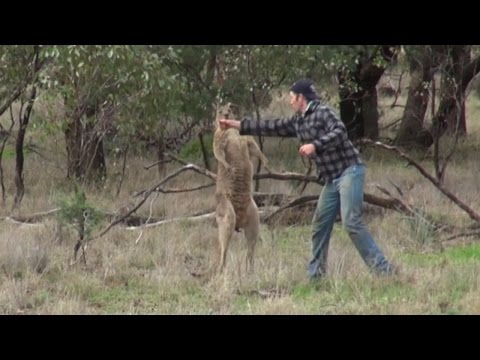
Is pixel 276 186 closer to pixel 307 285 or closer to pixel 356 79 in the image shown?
pixel 356 79

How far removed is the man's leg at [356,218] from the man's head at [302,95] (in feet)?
2.52

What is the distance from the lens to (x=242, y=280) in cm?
895

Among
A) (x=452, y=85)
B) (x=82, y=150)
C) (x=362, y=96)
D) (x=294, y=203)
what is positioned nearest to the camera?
(x=294, y=203)

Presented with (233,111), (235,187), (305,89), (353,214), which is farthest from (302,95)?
(233,111)

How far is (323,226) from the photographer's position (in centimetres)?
910

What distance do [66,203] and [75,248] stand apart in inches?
19.5

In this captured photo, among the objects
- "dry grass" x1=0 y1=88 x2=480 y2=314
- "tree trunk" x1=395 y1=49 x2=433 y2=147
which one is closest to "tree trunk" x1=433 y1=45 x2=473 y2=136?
"tree trunk" x1=395 y1=49 x2=433 y2=147

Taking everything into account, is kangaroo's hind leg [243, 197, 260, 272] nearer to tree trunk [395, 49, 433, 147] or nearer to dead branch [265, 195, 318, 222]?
dead branch [265, 195, 318, 222]

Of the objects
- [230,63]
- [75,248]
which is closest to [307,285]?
[75,248]

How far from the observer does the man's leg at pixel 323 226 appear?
29.7 ft

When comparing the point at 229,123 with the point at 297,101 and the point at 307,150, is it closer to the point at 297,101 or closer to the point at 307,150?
the point at 297,101

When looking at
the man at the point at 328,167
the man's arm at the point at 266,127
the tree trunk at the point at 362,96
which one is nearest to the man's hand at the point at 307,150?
the man at the point at 328,167

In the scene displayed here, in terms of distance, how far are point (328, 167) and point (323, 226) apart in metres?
0.59

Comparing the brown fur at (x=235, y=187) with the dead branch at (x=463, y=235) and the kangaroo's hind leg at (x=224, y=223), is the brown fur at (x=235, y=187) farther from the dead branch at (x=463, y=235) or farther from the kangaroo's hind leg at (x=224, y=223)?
the dead branch at (x=463, y=235)
